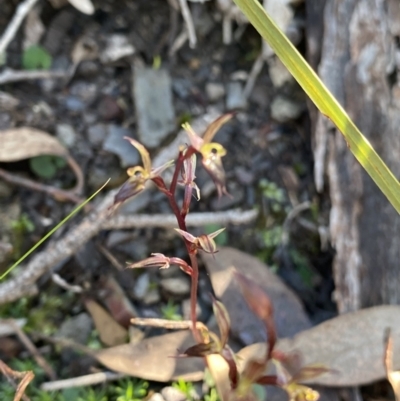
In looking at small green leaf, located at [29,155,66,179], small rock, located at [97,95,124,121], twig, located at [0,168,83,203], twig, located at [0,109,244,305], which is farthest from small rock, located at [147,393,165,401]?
small rock, located at [97,95,124,121]

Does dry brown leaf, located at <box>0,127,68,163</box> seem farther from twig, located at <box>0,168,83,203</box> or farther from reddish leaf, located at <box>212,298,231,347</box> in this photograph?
reddish leaf, located at <box>212,298,231,347</box>

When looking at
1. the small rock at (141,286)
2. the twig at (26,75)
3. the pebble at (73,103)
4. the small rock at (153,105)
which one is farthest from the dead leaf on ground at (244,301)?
the twig at (26,75)

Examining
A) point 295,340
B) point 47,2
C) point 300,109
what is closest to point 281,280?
point 295,340

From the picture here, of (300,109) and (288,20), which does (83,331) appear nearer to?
(300,109)

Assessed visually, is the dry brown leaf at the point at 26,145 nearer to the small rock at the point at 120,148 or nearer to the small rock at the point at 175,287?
the small rock at the point at 120,148

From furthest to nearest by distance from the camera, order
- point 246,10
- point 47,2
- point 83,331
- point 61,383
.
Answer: point 47,2 < point 83,331 < point 61,383 < point 246,10

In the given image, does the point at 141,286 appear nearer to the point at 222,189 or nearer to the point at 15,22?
the point at 222,189

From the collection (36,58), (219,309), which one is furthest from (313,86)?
(36,58)
